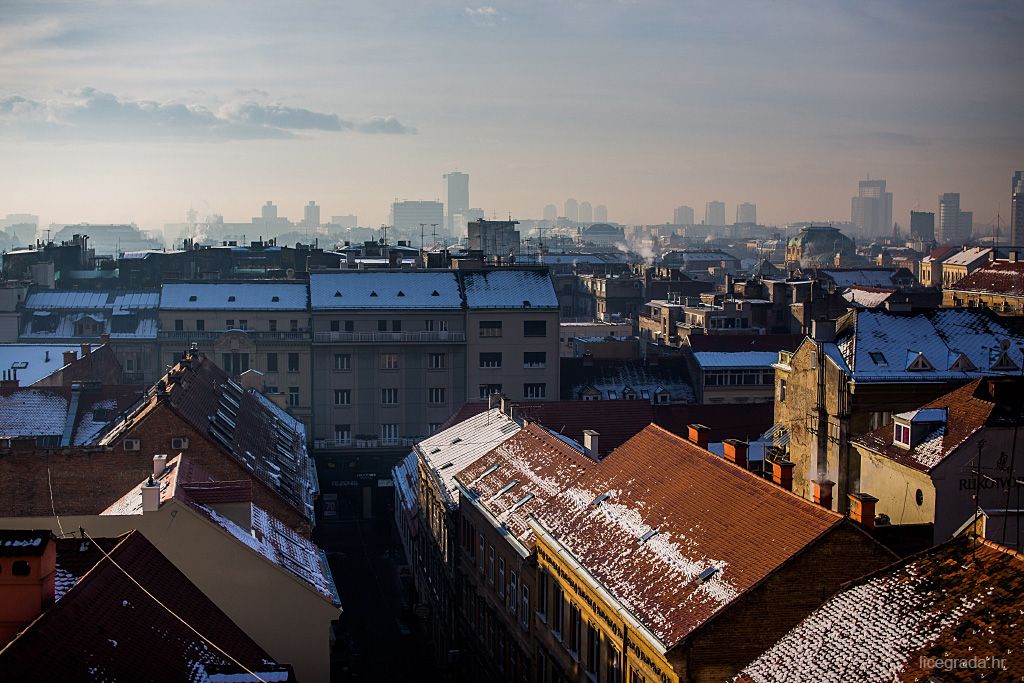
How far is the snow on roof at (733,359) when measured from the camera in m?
87.7

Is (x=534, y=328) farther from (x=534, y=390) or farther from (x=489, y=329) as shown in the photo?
(x=534, y=390)

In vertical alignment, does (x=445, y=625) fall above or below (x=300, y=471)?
below

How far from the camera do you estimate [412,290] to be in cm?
9288

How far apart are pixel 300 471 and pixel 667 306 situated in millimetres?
66110

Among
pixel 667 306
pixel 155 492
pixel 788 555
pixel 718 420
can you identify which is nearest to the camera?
pixel 788 555

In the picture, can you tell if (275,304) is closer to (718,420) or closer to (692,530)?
(718,420)

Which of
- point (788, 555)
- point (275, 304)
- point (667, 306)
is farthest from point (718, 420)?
point (667, 306)

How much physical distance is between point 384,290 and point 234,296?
11.1 metres

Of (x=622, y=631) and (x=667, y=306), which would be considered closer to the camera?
(x=622, y=631)

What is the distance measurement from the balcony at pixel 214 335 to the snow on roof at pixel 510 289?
476 inches

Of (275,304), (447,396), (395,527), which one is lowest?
(395,527)

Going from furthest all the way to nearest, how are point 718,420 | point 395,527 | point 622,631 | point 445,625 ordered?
point 395,527, point 718,420, point 445,625, point 622,631

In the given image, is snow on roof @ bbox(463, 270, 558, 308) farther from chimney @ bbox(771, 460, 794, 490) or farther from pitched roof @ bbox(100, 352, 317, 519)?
chimney @ bbox(771, 460, 794, 490)

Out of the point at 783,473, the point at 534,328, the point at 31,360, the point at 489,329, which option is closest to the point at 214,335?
the point at 31,360
